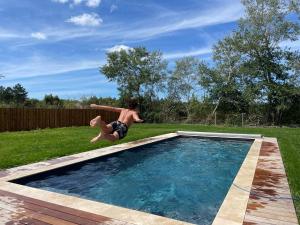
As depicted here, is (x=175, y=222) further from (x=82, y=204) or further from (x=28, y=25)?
(x=28, y=25)

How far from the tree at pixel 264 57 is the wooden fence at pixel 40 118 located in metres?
11.1

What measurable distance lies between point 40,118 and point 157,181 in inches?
437

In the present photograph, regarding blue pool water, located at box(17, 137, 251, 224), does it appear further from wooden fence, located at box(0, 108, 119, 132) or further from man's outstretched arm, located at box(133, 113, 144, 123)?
wooden fence, located at box(0, 108, 119, 132)

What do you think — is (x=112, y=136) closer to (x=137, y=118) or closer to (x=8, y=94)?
(x=137, y=118)

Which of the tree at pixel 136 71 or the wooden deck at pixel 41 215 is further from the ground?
the tree at pixel 136 71

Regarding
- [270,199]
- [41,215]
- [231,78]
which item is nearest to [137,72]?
[231,78]

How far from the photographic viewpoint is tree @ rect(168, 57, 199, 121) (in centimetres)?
2702

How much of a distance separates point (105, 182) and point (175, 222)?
333 cm

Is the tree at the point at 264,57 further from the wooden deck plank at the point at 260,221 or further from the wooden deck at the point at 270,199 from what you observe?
the wooden deck plank at the point at 260,221

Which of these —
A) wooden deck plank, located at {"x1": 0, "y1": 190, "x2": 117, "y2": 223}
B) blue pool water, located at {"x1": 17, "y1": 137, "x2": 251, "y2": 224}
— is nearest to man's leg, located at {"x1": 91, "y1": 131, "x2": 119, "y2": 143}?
blue pool water, located at {"x1": 17, "y1": 137, "x2": 251, "y2": 224}

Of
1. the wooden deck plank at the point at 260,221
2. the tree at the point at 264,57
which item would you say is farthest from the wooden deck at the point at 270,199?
the tree at the point at 264,57

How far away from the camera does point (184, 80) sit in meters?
27.3

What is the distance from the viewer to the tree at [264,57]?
2267 cm

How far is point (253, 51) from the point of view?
2373cm
